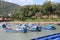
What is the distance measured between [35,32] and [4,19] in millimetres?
28524

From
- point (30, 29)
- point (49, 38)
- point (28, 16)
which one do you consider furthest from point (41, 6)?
point (49, 38)

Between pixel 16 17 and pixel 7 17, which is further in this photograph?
pixel 7 17

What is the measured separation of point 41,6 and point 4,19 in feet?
31.9

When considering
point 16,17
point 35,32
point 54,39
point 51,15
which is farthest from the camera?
point 51,15

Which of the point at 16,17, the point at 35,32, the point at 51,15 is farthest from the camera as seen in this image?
the point at 51,15

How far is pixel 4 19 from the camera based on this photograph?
53188 millimetres

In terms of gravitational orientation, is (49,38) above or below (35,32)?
above

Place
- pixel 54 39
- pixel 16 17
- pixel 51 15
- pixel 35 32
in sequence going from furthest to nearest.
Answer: pixel 51 15 < pixel 16 17 < pixel 35 32 < pixel 54 39

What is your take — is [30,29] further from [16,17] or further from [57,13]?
[57,13]

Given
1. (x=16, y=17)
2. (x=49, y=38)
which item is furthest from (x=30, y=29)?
(x=16, y=17)

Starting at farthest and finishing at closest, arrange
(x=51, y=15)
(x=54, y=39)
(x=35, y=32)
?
(x=51, y=15) → (x=35, y=32) → (x=54, y=39)

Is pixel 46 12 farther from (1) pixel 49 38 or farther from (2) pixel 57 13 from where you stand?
(1) pixel 49 38

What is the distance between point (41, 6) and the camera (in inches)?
2219

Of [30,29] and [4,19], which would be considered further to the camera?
[4,19]
